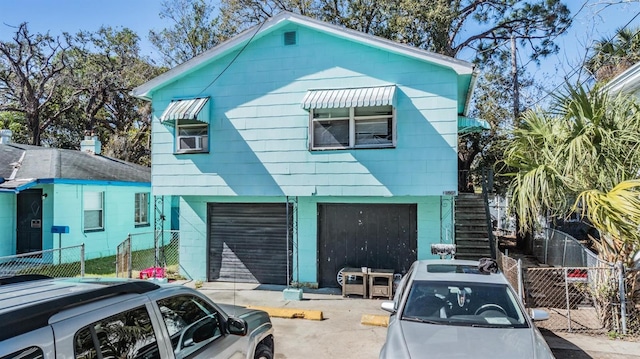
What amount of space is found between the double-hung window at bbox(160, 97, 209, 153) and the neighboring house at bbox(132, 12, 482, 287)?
31 mm

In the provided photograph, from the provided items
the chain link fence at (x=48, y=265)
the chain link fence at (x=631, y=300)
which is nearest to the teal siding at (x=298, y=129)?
the chain link fence at (x=631, y=300)

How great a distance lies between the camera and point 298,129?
32.8 feet

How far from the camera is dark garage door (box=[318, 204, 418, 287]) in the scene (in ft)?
33.8

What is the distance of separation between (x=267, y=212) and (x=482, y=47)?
58.1ft

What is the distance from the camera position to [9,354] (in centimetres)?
198

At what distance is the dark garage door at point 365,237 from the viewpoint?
33.8ft

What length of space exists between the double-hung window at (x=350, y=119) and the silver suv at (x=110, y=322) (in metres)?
6.21

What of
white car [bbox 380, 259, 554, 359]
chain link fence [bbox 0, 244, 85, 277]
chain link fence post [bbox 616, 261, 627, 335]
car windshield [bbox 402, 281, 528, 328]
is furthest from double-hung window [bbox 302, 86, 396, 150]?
chain link fence [bbox 0, 244, 85, 277]

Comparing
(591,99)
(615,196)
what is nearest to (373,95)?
(591,99)

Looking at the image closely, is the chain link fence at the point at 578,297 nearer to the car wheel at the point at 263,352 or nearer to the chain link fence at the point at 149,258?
the car wheel at the point at 263,352

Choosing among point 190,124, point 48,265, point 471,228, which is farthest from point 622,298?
point 48,265

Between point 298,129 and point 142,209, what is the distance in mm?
10528

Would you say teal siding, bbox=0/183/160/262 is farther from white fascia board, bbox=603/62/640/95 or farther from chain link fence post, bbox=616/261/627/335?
white fascia board, bbox=603/62/640/95

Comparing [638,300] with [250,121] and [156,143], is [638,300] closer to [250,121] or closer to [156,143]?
[250,121]
